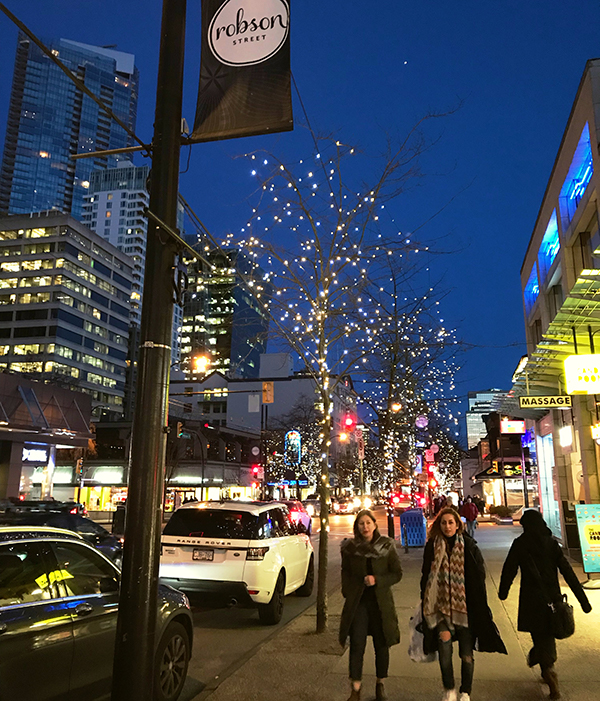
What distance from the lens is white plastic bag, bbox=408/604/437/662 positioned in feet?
17.8

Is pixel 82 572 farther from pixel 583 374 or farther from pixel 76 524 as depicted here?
pixel 583 374

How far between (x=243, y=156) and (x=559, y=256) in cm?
1251

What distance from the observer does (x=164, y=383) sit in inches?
177

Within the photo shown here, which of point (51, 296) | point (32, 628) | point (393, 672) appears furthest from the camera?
point (51, 296)

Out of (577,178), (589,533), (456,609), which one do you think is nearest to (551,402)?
(589,533)

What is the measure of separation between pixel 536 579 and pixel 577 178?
47.4 feet

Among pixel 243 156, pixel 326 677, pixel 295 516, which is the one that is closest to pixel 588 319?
pixel 243 156

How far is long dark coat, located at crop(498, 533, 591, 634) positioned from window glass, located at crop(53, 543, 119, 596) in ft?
12.1

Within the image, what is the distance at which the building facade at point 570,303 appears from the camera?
44.3ft

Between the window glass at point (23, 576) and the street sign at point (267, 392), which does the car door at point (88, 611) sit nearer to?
the window glass at point (23, 576)

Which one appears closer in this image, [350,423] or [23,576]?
[23,576]

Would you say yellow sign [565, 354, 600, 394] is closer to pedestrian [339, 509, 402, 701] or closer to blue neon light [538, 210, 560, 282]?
blue neon light [538, 210, 560, 282]

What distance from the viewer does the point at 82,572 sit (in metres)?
5.14

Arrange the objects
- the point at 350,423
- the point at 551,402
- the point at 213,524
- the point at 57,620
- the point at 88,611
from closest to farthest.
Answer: the point at 57,620
the point at 88,611
the point at 213,524
the point at 551,402
the point at 350,423
